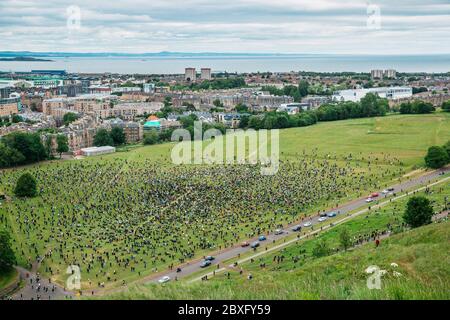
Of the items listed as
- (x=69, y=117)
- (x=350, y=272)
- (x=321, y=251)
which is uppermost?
(x=69, y=117)

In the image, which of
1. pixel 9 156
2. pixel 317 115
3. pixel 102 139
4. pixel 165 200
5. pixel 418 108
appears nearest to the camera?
Result: pixel 165 200

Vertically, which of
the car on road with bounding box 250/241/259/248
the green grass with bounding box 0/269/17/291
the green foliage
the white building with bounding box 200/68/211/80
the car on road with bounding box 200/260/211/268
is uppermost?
the white building with bounding box 200/68/211/80

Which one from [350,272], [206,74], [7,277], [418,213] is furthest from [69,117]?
[206,74]

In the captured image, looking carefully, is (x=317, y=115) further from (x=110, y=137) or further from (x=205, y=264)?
(x=205, y=264)

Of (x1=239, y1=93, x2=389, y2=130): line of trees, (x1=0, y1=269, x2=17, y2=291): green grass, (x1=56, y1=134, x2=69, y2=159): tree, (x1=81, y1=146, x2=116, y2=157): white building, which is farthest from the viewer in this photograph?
(x1=239, y1=93, x2=389, y2=130): line of trees

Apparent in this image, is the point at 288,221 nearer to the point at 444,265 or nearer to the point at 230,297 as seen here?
the point at 444,265

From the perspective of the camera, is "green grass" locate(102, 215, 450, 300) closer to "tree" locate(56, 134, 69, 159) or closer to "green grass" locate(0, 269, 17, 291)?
"green grass" locate(0, 269, 17, 291)

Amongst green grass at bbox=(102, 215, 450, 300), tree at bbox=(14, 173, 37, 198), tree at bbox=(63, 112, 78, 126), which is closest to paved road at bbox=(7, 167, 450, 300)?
green grass at bbox=(102, 215, 450, 300)
